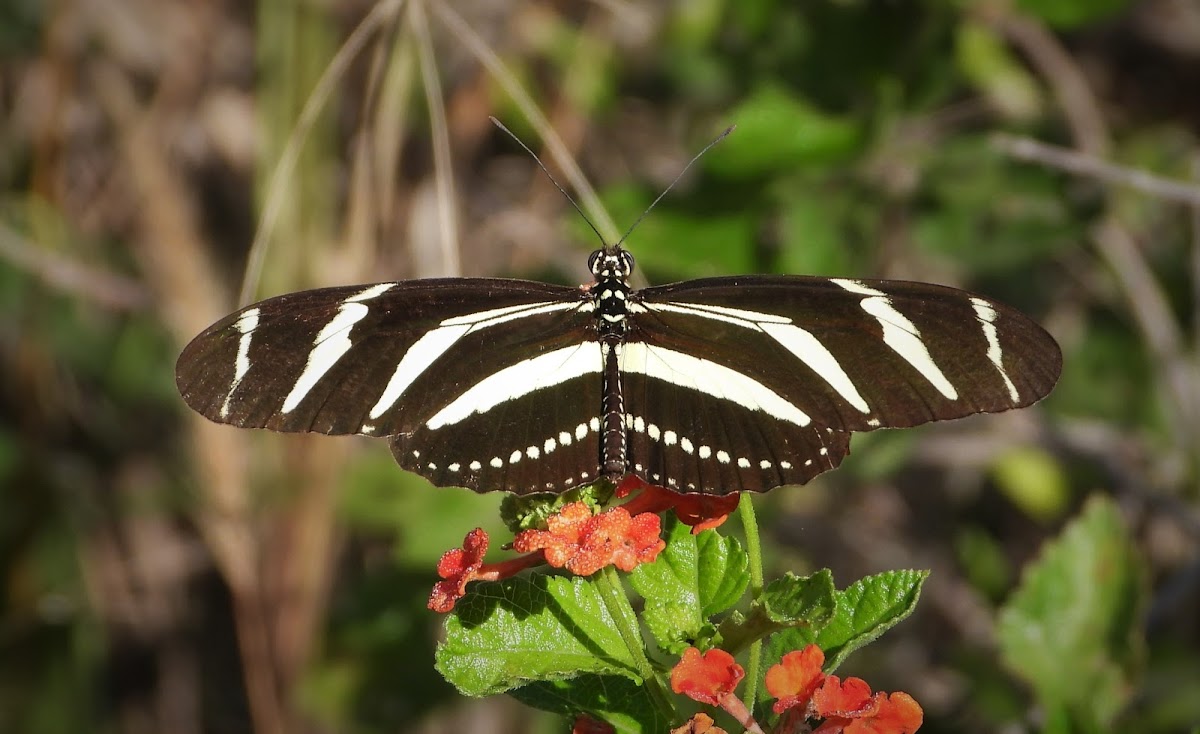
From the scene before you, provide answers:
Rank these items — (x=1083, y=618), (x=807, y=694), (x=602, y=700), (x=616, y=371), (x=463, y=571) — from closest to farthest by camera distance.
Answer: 1. (x=807, y=694)
2. (x=463, y=571)
3. (x=602, y=700)
4. (x=616, y=371)
5. (x=1083, y=618)

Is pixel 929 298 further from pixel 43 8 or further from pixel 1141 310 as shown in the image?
pixel 43 8

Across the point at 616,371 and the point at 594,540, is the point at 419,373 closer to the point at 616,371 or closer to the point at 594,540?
the point at 616,371

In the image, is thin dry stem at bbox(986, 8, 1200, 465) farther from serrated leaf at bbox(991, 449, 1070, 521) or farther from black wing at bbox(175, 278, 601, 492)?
black wing at bbox(175, 278, 601, 492)

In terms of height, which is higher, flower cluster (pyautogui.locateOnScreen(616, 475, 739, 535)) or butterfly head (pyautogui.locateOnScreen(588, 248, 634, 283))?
butterfly head (pyautogui.locateOnScreen(588, 248, 634, 283))

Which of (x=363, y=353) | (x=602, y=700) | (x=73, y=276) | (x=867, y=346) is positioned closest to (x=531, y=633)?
(x=602, y=700)

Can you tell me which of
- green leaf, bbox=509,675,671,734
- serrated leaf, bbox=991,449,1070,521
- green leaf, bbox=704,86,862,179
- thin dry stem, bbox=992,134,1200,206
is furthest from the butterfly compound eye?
serrated leaf, bbox=991,449,1070,521

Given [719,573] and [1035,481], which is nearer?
[719,573]

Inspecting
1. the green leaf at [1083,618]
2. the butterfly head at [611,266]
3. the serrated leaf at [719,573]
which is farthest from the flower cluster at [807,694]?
the green leaf at [1083,618]

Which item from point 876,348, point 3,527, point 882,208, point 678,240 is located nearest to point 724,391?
point 876,348
